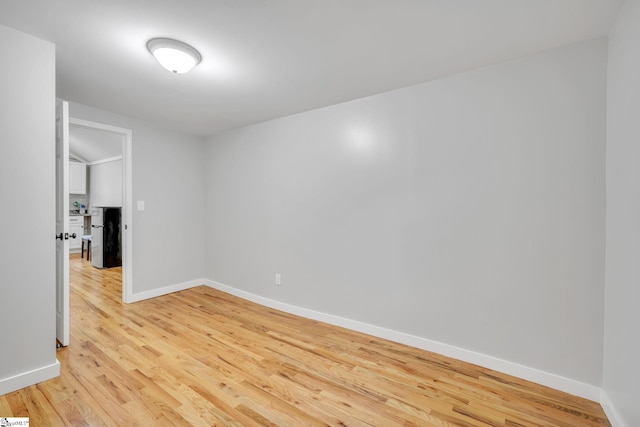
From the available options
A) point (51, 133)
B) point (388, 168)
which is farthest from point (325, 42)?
point (51, 133)

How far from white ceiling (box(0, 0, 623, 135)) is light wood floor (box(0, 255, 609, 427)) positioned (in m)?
2.27

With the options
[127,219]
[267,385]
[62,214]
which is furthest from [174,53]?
[127,219]

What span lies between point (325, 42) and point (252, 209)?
2.31 meters

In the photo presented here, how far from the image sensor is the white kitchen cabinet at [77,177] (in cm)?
717

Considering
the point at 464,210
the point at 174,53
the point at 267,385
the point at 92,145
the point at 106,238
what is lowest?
the point at 267,385

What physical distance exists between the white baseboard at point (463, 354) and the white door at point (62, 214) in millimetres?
1925

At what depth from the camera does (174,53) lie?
1895mm

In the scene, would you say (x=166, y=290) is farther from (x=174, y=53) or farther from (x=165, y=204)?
(x=174, y=53)

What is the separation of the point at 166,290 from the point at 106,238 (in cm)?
264

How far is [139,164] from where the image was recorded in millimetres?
3674

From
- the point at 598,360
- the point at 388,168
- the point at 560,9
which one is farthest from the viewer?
the point at 388,168

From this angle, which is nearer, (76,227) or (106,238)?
(106,238)

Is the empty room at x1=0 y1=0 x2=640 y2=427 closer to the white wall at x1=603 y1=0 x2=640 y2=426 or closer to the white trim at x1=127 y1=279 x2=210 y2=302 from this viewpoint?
the white wall at x1=603 y1=0 x2=640 y2=426

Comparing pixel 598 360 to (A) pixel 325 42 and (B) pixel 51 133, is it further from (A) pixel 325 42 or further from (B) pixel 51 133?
(B) pixel 51 133
